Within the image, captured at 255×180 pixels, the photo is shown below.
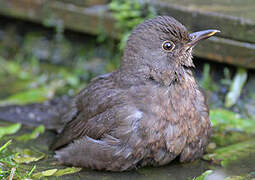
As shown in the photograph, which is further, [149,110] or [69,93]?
[69,93]

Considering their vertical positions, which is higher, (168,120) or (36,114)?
(168,120)

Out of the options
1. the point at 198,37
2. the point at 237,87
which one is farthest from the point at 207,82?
the point at 198,37

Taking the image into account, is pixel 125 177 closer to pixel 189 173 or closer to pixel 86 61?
pixel 189 173

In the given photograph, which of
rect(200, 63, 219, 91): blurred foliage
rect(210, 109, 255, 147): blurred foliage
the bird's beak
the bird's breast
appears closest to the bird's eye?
the bird's beak

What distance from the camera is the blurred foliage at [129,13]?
5.41m

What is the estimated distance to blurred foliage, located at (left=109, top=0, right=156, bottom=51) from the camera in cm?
541

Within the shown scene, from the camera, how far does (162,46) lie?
3863mm

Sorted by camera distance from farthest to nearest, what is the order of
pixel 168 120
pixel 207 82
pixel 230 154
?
pixel 207 82 < pixel 230 154 < pixel 168 120

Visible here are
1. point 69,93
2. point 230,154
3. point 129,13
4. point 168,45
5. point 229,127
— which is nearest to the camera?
point 168,45

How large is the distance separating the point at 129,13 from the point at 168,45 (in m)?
1.73

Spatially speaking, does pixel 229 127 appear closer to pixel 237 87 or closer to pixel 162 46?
pixel 237 87

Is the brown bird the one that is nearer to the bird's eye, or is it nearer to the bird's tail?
the bird's eye

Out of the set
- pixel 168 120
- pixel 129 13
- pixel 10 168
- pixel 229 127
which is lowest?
pixel 10 168

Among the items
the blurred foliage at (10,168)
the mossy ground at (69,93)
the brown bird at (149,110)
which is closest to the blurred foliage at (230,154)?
the mossy ground at (69,93)
